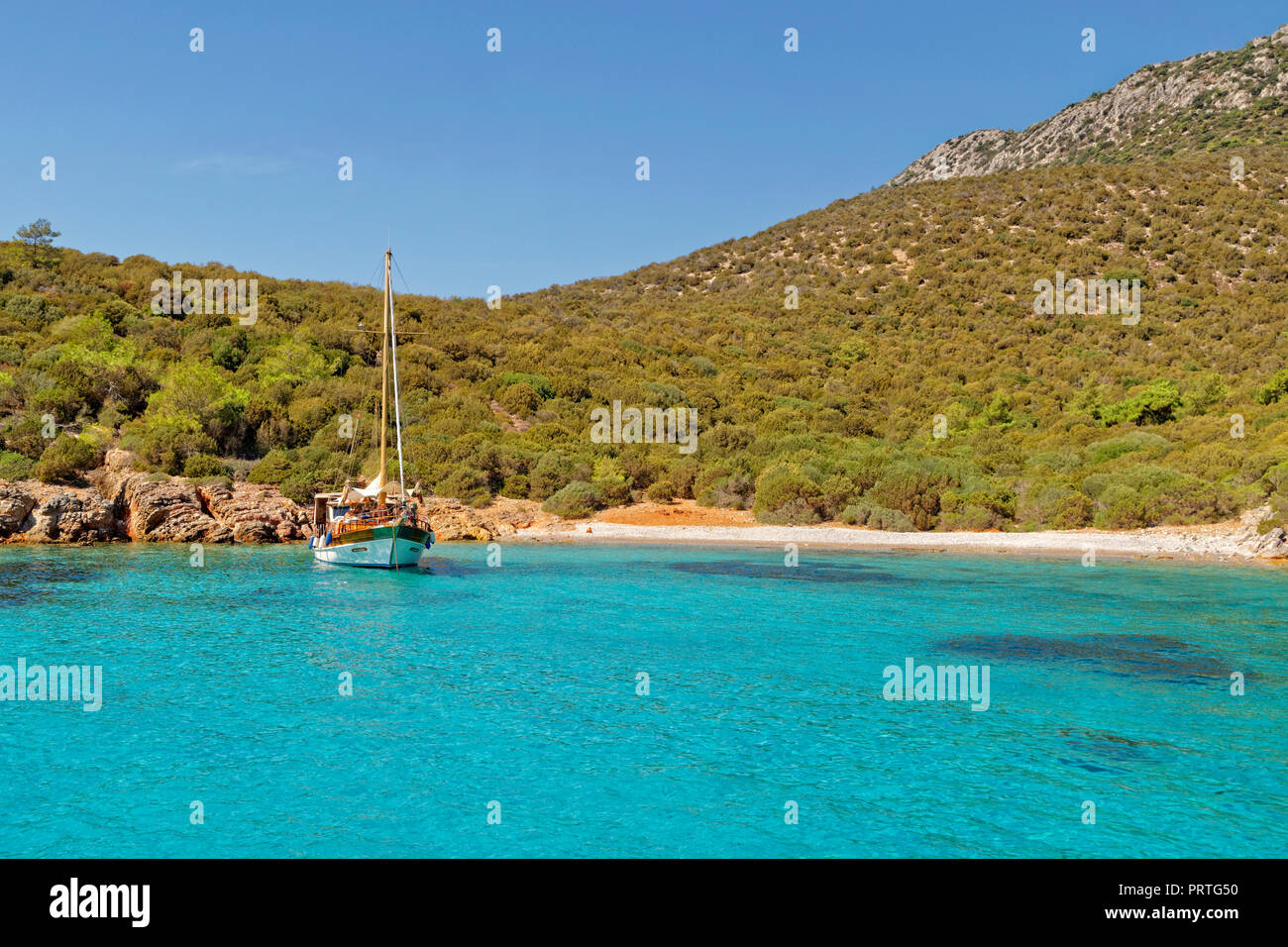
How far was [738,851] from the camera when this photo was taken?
24.3 feet

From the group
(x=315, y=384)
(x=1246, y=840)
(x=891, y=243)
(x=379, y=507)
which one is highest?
(x=891, y=243)

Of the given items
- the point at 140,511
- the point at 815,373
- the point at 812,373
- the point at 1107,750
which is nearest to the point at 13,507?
the point at 140,511

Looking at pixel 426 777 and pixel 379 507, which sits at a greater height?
pixel 379 507

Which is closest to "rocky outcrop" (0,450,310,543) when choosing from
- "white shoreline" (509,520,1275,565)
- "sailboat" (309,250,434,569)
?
"sailboat" (309,250,434,569)

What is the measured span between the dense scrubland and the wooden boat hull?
8461 millimetres

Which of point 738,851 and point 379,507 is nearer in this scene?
point 738,851

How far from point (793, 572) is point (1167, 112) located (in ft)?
346

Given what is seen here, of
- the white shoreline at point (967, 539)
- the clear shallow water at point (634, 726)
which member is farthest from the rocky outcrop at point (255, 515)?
the clear shallow water at point (634, 726)

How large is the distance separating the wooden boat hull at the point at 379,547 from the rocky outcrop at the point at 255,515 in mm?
7128

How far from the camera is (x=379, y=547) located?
25.5 meters

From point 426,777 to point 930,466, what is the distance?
3450 centimetres
